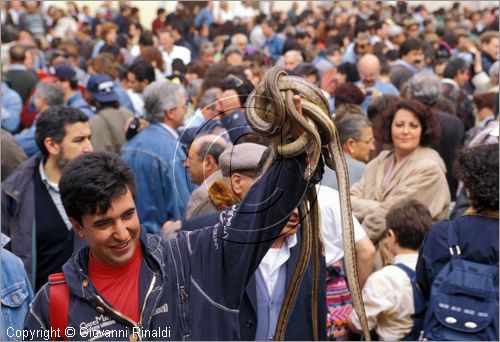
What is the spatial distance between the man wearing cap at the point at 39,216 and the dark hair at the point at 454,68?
6788 mm

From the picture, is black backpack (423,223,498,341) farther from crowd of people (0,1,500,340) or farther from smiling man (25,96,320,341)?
smiling man (25,96,320,341)

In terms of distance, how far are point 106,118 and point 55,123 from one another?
2327 millimetres

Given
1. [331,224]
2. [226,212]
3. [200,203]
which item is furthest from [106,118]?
[226,212]

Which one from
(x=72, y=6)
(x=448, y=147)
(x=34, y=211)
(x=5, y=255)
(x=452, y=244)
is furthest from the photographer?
(x=72, y=6)

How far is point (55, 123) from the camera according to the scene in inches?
212

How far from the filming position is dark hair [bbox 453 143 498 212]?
173 inches

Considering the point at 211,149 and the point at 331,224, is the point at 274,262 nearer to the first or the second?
the point at 331,224

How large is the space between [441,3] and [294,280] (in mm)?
26650

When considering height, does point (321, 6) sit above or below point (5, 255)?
above

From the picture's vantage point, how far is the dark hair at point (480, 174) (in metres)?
4.40

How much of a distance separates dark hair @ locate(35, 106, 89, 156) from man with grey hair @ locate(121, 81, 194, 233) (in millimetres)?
768

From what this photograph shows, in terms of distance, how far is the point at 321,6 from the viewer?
26109 mm

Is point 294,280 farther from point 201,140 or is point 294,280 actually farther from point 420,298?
point 420,298

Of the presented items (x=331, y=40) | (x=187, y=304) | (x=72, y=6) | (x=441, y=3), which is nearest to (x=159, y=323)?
(x=187, y=304)
